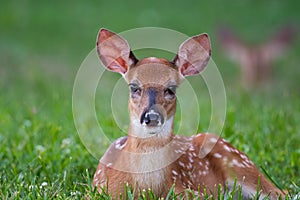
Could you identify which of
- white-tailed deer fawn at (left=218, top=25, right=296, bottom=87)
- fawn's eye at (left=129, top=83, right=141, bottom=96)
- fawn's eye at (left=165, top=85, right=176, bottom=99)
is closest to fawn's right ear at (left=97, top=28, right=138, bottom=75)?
fawn's eye at (left=129, top=83, right=141, bottom=96)

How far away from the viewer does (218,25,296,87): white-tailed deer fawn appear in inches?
439

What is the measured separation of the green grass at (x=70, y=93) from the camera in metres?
4.86

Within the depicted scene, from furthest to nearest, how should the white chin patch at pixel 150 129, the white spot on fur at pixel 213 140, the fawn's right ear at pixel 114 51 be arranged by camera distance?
the white spot on fur at pixel 213 140 < the fawn's right ear at pixel 114 51 < the white chin patch at pixel 150 129

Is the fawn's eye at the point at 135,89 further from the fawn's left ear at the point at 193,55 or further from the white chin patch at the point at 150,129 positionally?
the fawn's left ear at the point at 193,55

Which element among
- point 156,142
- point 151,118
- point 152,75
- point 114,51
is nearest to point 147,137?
point 156,142

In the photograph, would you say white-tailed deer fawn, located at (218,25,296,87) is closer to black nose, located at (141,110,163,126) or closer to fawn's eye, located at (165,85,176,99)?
fawn's eye, located at (165,85,176,99)

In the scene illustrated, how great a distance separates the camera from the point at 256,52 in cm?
1123

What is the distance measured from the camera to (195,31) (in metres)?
12.8

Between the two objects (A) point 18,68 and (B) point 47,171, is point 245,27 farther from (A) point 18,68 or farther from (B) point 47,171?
(B) point 47,171

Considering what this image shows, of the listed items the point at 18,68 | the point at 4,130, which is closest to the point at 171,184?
the point at 4,130

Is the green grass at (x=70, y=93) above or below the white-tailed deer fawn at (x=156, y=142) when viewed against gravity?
below

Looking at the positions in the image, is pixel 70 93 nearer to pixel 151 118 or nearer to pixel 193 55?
pixel 193 55

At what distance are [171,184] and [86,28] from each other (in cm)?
950

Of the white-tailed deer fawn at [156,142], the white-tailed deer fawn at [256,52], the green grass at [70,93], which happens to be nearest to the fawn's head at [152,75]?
the white-tailed deer fawn at [156,142]
